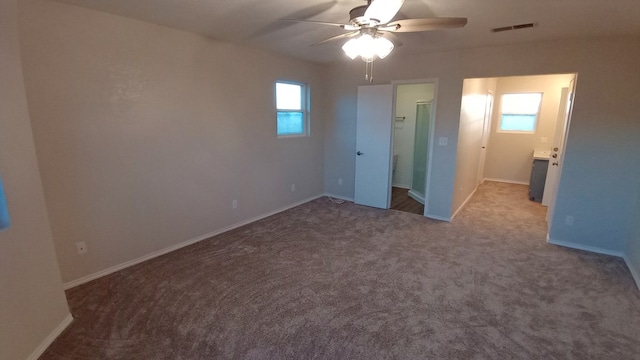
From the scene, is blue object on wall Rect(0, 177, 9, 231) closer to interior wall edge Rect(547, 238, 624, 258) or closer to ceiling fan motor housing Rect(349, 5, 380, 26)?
ceiling fan motor housing Rect(349, 5, 380, 26)

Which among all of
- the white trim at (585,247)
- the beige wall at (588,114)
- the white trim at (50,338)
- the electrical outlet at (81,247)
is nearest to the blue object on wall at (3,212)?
the white trim at (50,338)

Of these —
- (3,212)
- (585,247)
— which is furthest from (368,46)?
(585,247)

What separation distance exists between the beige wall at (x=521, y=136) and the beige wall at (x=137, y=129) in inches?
208

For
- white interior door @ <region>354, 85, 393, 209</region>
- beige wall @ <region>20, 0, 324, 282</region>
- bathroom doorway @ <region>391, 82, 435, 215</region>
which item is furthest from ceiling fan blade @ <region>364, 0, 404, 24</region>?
bathroom doorway @ <region>391, 82, 435, 215</region>

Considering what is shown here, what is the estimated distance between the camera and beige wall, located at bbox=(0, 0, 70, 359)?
1.70 m

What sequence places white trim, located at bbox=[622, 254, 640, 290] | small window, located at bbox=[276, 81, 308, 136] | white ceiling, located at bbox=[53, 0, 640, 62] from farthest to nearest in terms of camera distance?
1. small window, located at bbox=[276, 81, 308, 136]
2. white trim, located at bbox=[622, 254, 640, 290]
3. white ceiling, located at bbox=[53, 0, 640, 62]

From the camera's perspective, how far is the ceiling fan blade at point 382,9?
165 centimetres

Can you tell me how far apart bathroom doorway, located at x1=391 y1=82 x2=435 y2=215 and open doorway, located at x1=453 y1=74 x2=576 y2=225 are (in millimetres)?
694

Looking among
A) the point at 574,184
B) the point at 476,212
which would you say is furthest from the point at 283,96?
the point at 574,184

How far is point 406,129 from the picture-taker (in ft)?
20.4

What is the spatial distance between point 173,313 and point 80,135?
1.74 meters

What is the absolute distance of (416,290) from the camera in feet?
8.68

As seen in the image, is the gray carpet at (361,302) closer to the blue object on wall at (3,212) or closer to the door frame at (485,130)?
the blue object on wall at (3,212)

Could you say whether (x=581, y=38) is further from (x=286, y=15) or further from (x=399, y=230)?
(x=286, y=15)
